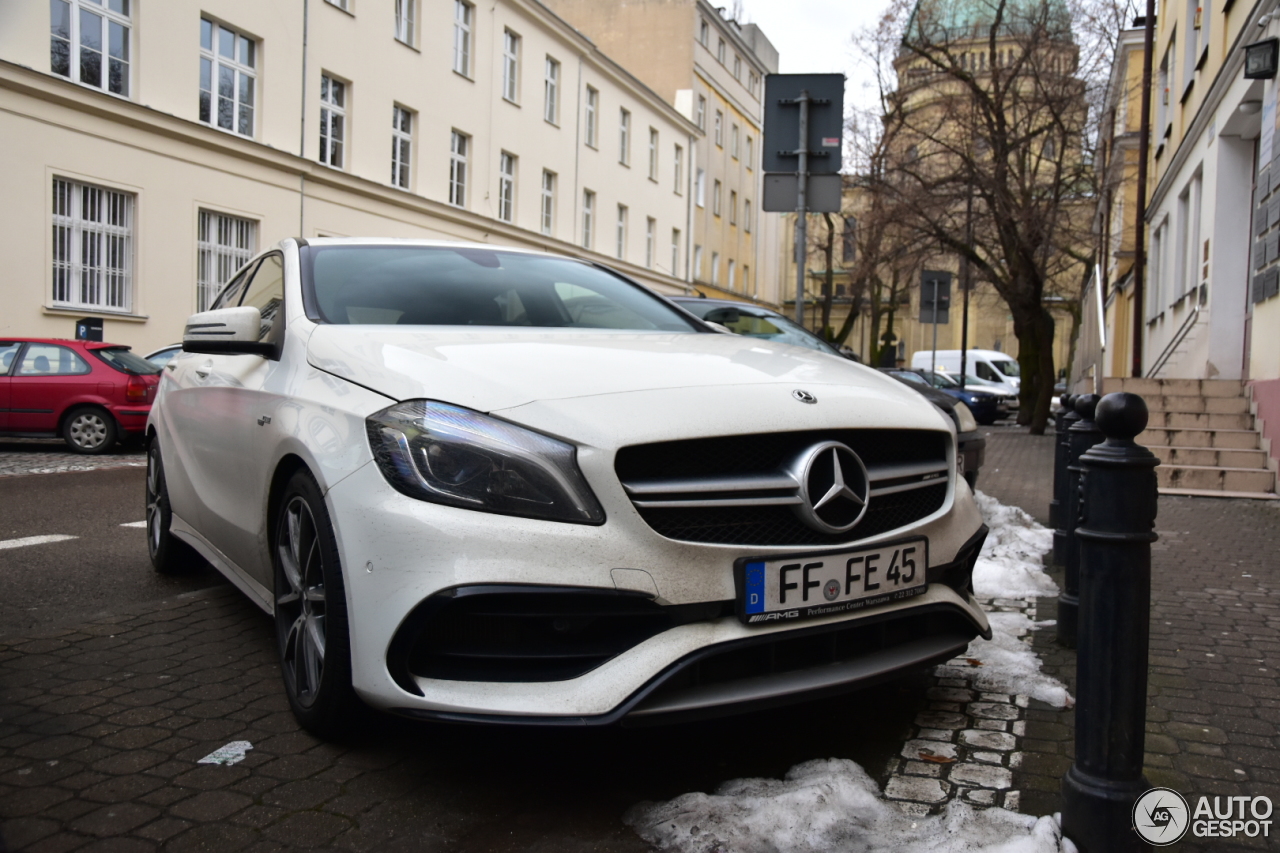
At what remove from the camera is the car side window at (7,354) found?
12.8 m

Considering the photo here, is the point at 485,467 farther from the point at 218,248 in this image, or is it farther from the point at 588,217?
the point at 588,217

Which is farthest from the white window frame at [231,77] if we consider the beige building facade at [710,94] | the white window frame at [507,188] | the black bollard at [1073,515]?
the beige building facade at [710,94]

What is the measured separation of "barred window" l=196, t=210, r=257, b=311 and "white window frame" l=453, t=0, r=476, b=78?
8.56 metres

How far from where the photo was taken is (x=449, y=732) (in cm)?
313

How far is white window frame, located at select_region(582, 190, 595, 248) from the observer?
34438 mm

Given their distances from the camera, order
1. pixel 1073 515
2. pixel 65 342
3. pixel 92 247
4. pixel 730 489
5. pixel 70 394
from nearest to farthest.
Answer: pixel 730 489
pixel 1073 515
pixel 70 394
pixel 65 342
pixel 92 247

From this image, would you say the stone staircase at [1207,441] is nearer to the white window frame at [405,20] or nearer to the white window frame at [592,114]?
the white window frame at [405,20]

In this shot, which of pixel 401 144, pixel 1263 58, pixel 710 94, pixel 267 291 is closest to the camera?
pixel 267 291

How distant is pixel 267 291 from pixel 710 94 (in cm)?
4511

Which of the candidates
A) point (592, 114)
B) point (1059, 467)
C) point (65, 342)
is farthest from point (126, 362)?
point (592, 114)

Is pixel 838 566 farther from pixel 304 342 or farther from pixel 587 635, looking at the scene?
pixel 304 342

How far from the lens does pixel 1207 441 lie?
11367mm

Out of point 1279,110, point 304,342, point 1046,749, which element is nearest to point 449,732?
point 304,342

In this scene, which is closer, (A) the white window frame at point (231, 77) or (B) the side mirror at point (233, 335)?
(B) the side mirror at point (233, 335)
